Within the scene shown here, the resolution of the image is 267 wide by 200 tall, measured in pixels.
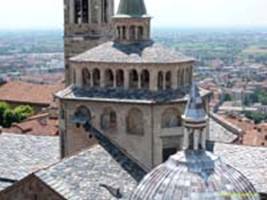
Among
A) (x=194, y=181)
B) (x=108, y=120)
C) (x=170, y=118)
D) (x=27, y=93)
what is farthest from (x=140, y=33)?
(x=27, y=93)

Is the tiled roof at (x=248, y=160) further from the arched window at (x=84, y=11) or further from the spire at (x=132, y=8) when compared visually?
the arched window at (x=84, y=11)

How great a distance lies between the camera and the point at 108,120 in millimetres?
31953

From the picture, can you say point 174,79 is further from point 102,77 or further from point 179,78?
point 102,77

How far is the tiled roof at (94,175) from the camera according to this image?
89.2 ft

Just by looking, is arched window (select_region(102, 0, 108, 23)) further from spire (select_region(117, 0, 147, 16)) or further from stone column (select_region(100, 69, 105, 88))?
stone column (select_region(100, 69, 105, 88))

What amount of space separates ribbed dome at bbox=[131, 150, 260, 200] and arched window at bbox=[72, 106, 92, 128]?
11724 mm

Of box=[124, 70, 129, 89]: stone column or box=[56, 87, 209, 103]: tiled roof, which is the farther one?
→ box=[124, 70, 129, 89]: stone column

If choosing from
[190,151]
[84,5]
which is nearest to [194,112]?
[190,151]

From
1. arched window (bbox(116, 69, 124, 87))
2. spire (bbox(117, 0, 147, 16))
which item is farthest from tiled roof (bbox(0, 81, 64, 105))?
arched window (bbox(116, 69, 124, 87))

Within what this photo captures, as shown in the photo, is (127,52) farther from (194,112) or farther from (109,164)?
(194,112)

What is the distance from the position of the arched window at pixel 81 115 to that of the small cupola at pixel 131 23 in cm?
419

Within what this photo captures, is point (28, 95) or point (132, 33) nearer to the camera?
point (132, 33)

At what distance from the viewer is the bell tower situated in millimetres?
40688

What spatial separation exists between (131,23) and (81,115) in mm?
5389
